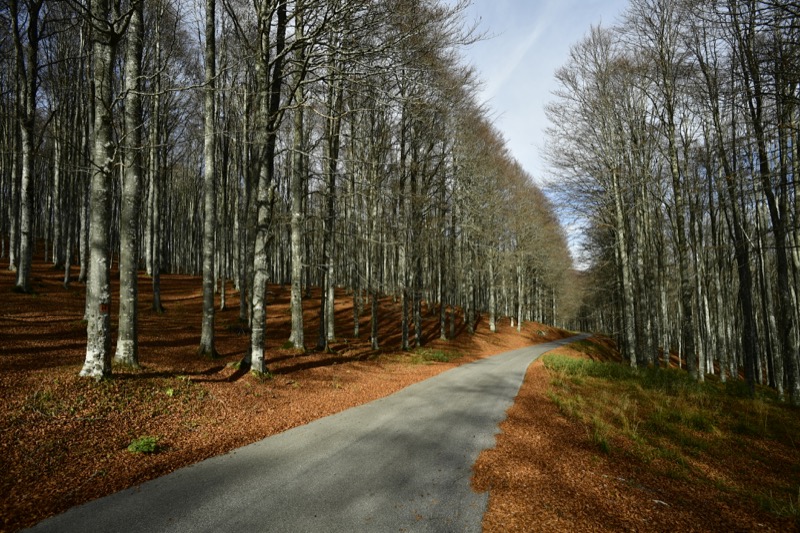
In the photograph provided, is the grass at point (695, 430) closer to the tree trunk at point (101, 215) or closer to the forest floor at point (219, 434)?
the forest floor at point (219, 434)

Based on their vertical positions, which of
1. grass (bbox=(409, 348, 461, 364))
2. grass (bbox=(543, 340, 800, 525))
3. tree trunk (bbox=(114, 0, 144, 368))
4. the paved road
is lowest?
grass (bbox=(409, 348, 461, 364))

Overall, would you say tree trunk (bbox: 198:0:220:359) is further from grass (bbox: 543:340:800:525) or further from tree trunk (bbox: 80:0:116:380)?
grass (bbox: 543:340:800:525)

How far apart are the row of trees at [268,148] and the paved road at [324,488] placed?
367 centimetres

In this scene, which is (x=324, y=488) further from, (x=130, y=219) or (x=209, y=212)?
(x=209, y=212)

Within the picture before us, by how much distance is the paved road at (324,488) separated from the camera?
342 cm

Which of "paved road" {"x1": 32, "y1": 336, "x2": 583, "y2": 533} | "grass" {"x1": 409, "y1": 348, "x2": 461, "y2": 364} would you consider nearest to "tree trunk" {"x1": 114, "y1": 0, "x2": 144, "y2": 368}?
"paved road" {"x1": 32, "y1": 336, "x2": 583, "y2": 533}

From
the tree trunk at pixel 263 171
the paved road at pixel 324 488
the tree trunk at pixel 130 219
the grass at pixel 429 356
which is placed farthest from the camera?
the grass at pixel 429 356

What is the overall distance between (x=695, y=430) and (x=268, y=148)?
12302 mm

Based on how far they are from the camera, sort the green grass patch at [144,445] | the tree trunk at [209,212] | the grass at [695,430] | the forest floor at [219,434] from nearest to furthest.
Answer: the forest floor at [219,434], the green grass patch at [144,445], the grass at [695,430], the tree trunk at [209,212]

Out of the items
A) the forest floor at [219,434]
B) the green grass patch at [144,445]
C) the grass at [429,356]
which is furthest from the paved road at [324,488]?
the grass at [429,356]

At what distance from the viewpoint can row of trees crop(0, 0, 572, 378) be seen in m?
7.48

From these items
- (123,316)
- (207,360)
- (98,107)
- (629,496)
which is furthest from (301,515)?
(98,107)

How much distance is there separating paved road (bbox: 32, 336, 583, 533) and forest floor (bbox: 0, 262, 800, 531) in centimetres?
33

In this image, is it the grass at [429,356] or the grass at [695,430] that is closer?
the grass at [695,430]
